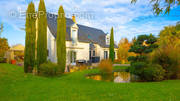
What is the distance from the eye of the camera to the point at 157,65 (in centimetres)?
1080

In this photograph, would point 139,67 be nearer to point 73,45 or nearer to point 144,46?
point 144,46

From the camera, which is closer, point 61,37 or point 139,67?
point 139,67

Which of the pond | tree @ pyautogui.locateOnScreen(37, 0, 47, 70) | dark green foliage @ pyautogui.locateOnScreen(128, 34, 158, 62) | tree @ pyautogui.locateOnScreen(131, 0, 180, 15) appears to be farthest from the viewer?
tree @ pyautogui.locateOnScreen(37, 0, 47, 70)

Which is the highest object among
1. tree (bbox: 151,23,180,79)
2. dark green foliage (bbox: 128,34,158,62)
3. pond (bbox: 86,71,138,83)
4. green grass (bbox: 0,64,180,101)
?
dark green foliage (bbox: 128,34,158,62)

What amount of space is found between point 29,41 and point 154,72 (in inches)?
504

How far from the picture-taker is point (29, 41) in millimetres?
14680

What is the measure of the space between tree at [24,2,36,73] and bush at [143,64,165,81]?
11.6 meters

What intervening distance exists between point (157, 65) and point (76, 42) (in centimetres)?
1375

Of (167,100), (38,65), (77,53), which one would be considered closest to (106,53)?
(77,53)

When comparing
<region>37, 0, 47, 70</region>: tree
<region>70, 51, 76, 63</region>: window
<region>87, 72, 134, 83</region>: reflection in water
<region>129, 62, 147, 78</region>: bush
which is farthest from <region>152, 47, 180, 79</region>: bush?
<region>70, 51, 76, 63</region>: window

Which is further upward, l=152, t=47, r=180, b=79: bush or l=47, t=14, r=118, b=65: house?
l=47, t=14, r=118, b=65: house

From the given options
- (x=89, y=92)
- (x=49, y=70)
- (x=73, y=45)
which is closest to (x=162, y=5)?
(x=89, y=92)

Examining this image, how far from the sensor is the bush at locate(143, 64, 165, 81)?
34.2ft

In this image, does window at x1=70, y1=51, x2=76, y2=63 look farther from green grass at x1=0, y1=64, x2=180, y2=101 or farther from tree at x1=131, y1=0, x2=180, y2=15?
tree at x1=131, y1=0, x2=180, y2=15
